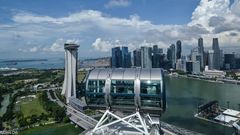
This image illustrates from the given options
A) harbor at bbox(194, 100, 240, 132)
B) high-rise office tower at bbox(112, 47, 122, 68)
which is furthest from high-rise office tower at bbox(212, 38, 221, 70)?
harbor at bbox(194, 100, 240, 132)

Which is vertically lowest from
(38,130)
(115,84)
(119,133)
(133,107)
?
(38,130)

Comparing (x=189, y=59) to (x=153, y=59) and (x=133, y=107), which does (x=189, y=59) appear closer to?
(x=153, y=59)

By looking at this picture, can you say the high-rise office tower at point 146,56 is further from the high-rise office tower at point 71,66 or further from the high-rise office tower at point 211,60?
the high-rise office tower at point 71,66

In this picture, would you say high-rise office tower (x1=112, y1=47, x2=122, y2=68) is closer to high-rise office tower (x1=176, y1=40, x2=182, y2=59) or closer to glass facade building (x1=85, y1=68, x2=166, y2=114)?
high-rise office tower (x1=176, y1=40, x2=182, y2=59)

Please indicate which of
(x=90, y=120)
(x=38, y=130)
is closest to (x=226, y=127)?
(x=90, y=120)

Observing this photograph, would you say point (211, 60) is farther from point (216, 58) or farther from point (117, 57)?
point (117, 57)
